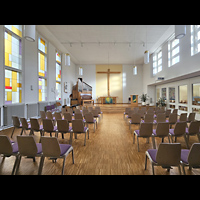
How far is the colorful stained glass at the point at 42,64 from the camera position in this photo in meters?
7.67

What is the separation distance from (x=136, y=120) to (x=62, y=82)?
815cm

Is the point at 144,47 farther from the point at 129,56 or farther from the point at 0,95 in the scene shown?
the point at 0,95

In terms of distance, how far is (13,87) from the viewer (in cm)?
573

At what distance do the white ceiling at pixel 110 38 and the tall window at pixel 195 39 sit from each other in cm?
126

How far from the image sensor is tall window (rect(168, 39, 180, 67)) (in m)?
7.38

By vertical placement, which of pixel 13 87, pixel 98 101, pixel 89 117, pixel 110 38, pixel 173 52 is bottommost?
pixel 89 117

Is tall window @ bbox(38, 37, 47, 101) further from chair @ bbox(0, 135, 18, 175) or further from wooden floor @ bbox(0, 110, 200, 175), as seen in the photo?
chair @ bbox(0, 135, 18, 175)

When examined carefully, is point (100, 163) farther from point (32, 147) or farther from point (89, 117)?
point (89, 117)

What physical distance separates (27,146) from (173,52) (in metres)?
8.90

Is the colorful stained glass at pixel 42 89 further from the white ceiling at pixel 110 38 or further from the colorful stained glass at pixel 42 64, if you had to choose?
the white ceiling at pixel 110 38

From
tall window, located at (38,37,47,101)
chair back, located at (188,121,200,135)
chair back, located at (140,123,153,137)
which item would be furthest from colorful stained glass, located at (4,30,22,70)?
chair back, located at (188,121,200,135)

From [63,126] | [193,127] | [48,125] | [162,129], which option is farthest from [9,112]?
[193,127]

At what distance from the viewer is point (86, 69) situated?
14570 mm
